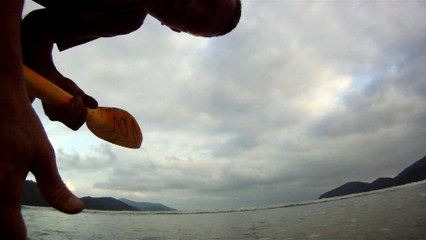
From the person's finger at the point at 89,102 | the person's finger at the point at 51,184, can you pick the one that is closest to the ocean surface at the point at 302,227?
the person's finger at the point at 89,102

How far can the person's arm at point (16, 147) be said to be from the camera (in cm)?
77

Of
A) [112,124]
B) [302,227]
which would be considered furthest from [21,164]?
[302,227]

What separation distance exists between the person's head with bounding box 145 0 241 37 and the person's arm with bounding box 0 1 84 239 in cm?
58

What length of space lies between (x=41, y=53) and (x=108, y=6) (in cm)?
50

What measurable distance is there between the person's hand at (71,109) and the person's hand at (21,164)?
0.94 m

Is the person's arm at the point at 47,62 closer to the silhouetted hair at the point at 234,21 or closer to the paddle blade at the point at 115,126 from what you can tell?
the paddle blade at the point at 115,126

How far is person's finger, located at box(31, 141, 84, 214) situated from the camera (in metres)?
0.89

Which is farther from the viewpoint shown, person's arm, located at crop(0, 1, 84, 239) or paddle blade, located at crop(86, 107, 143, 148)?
paddle blade, located at crop(86, 107, 143, 148)

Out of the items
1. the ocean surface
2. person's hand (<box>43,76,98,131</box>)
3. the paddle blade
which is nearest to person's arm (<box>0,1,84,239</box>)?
person's hand (<box>43,76,98,131</box>)

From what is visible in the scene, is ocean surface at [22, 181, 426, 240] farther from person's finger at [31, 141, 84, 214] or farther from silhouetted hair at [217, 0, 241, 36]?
person's finger at [31, 141, 84, 214]

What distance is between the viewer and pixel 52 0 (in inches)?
76.0

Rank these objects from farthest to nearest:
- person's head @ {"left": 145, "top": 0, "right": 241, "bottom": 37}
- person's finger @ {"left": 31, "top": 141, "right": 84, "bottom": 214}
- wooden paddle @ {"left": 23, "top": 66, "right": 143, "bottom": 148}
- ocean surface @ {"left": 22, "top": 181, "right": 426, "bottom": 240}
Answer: ocean surface @ {"left": 22, "top": 181, "right": 426, "bottom": 240}
wooden paddle @ {"left": 23, "top": 66, "right": 143, "bottom": 148}
person's head @ {"left": 145, "top": 0, "right": 241, "bottom": 37}
person's finger @ {"left": 31, "top": 141, "right": 84, "bottom": 214}

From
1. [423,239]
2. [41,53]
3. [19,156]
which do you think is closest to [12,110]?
[19,156]

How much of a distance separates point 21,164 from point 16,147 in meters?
0.05
